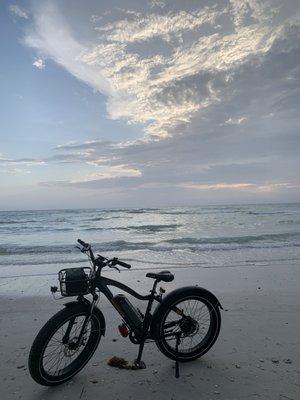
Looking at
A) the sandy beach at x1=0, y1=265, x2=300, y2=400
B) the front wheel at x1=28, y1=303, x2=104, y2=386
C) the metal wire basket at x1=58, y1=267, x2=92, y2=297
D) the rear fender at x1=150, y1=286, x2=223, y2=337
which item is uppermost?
the metal wire basket at x1=58, y1=267, x2=92, y2=297

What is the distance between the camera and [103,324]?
3.87 m

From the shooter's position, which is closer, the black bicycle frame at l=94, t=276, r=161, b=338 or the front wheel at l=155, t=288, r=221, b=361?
the black bicycle frame at l=94, t=276, r=161, b=338

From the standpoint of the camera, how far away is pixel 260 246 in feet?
51.6

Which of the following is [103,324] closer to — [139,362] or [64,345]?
[64,345]

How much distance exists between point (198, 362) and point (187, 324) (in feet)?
1.65

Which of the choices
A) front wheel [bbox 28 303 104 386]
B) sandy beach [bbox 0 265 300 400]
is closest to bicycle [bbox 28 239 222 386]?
front wheel [bbox 28 303 104 386]

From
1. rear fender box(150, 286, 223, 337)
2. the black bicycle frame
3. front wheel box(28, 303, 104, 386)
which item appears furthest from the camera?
rear fender box(150, 286, 223, 337)

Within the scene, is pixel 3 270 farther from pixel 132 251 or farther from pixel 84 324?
pixel 84 324

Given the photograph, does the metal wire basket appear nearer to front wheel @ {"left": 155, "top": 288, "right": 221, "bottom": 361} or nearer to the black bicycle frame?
the black bicycle frame

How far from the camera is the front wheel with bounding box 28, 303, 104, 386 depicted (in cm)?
344

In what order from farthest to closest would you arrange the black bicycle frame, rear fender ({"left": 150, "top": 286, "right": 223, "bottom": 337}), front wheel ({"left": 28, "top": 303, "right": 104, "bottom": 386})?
rear fender ({"left": 150, "top": 286, "right": 223, "bottom": 337}) < the black bicycle frame < front wheel ({"left": 28, "top": 303, "right": 104, "bottom": 386})

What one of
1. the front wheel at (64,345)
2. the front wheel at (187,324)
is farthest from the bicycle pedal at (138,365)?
the front wheel at (64,345)

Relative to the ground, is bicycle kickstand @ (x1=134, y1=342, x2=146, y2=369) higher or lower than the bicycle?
lower

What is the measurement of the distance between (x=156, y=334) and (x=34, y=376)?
136 centimetres
